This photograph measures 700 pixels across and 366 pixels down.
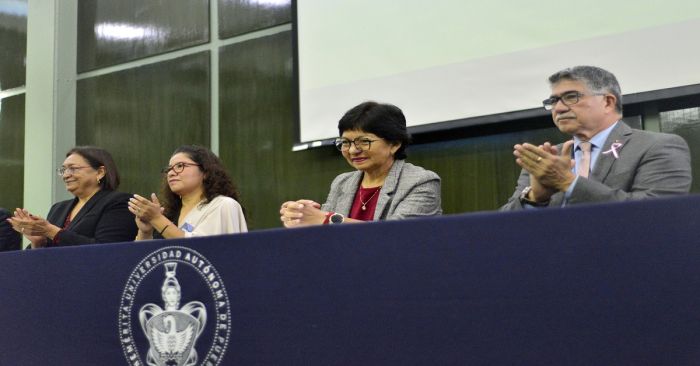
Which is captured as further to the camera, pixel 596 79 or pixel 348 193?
pixel 348 193

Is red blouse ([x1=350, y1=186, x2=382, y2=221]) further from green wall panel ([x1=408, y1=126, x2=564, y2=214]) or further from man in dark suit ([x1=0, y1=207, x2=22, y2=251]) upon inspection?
man in dark suit ([x1=0, y1=207, x2=22, y2=251])

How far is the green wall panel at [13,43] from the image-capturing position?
169 inches

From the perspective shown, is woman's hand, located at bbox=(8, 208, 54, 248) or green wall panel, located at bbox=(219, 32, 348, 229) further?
green wall panel, located at bbox=(219, 32, 348, 229)

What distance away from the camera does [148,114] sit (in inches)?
148

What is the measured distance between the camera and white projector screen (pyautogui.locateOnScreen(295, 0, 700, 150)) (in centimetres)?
234

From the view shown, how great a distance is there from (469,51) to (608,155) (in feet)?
3.49

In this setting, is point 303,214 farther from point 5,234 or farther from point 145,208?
point 5,234

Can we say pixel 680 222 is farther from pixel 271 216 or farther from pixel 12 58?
pixel 12 58

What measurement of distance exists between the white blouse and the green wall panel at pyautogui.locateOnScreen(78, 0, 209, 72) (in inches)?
55.5

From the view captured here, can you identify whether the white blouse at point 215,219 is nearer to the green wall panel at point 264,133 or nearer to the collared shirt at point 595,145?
the green wall panel at point 264,133

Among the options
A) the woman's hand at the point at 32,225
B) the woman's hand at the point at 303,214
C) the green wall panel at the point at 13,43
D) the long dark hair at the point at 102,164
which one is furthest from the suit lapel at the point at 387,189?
the green wall panel at the point at 13,43

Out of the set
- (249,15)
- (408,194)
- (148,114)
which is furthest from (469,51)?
(148,114)

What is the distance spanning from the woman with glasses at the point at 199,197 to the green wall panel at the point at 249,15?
101 centimetres

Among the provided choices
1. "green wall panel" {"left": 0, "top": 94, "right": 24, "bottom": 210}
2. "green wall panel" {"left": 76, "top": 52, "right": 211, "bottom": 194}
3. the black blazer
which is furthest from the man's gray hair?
"green wall panel" {"left": 0, "top": 94, "right": 24, "bottom": 210}
